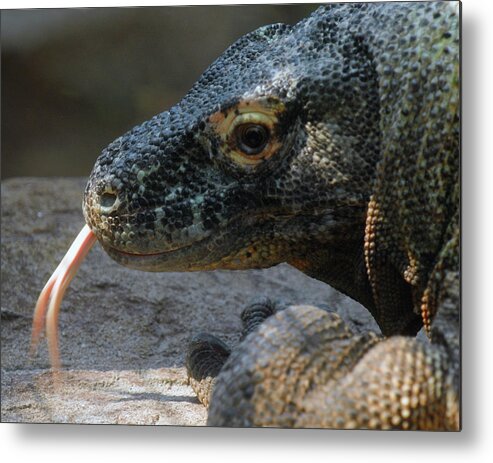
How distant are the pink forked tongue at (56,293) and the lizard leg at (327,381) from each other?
80 centimetres

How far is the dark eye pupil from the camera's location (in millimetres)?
2686

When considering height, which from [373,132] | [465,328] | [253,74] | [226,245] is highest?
[253,74]

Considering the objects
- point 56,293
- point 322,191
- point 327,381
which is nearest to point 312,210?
point 322,191

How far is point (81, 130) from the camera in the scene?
4145 millimetres

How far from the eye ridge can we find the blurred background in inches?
23.1

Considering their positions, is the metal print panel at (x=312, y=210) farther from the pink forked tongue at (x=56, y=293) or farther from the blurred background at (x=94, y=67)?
the blurred background at (x=94, y=67)

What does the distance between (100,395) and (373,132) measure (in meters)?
1.40

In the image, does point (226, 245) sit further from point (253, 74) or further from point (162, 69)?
point (162, 69)

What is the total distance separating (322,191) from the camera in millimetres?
2670

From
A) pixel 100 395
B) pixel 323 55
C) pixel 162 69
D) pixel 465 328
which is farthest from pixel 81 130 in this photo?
pixel 465 328

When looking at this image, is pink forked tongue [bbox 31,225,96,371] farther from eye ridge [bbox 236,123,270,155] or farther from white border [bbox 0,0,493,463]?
white border [bbox 0,0,493,463]

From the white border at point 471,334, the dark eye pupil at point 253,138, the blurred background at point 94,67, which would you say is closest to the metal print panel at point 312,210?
the dark eye pupil at point 253,138

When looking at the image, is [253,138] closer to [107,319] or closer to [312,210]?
[312,210]

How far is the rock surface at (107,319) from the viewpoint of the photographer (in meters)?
3.19
